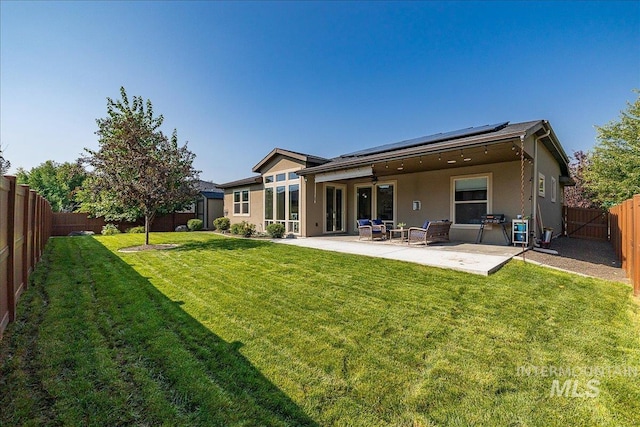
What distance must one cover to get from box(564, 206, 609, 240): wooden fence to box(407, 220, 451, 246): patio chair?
9.30m

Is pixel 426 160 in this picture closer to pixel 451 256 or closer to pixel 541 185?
pixel 451 256

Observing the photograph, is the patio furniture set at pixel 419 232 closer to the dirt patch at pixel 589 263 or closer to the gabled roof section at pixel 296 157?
the dirt patch at pixel 589 263

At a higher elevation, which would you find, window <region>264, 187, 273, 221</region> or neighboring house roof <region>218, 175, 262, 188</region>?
neighboring house roof <region>218, 175, 262, 188</region>

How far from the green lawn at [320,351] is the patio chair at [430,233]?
381 cm

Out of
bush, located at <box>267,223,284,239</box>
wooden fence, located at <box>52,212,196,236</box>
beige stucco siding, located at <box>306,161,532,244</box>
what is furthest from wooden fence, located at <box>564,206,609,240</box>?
wooden fence, located at <box>52,212,196,236</box>

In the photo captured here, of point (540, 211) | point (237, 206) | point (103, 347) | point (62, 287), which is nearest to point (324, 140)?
point (237, 206)

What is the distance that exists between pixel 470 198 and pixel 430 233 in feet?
8.51

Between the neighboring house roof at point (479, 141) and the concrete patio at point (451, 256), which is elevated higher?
the neighboring house roof at point (479, 141)

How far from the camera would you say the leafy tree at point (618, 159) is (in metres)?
16.2

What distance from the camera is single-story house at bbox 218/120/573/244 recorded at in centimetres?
877

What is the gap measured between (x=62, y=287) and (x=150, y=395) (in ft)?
14.0

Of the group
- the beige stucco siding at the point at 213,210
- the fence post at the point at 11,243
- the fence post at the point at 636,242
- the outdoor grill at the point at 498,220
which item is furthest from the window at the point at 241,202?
the fence post at the point at 636,242

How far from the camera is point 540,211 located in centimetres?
1006

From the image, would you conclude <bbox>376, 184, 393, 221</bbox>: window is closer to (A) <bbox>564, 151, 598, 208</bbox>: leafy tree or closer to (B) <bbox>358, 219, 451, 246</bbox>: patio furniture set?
(B) <bbox>358, 219, 451, 246</bbox>: patio furniture set
